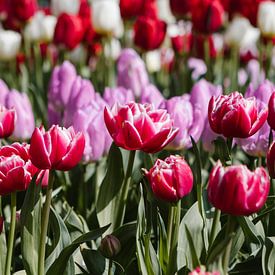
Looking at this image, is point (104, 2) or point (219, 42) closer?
point (104, 2)

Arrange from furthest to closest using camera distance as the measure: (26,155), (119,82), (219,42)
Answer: (219,42)
(119,82)
(26,155)

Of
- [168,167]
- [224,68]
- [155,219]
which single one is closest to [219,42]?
[224,68]

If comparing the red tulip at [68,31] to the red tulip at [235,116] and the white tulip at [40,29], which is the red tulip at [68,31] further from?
the red tulip at [235,116]

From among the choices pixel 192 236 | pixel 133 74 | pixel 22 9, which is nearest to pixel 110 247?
pixel 192 236

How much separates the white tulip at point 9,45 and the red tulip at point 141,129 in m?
1.97

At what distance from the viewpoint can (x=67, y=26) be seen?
3.01 m

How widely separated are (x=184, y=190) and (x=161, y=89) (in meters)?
1.76

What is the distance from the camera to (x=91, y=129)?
6.14 ft

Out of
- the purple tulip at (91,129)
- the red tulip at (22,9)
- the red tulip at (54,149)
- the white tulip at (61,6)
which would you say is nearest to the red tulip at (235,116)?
the red tulip at (54,149)

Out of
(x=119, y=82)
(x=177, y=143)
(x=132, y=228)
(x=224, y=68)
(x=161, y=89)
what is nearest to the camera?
(x=132, y=228)

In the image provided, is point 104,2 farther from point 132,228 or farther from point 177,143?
point 132,228

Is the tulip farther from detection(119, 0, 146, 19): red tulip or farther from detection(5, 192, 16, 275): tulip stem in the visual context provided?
detection(119, 0, 146, 19): red tulip

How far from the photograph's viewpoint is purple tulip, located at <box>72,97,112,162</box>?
6.14 feet

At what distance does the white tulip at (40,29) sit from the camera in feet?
11.2
